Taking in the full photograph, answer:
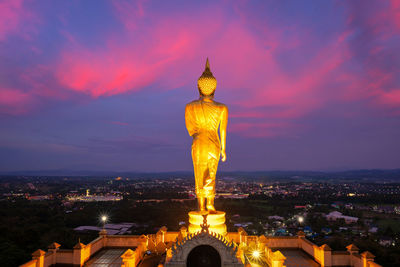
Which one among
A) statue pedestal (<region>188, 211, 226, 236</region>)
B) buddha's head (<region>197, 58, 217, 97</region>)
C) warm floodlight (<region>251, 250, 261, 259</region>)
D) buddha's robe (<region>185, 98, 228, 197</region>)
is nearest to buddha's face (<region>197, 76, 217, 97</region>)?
buddha's head (<region>197, 58, 217, 97</region>)

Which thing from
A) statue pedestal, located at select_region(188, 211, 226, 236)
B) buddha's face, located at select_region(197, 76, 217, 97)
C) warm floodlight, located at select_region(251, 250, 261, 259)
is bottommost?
warm floodlight, located at select_region(251, 250, 261, 259)

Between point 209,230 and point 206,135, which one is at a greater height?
point 206,135

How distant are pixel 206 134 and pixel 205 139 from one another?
0.27 metres

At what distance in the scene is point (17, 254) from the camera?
21375 mm

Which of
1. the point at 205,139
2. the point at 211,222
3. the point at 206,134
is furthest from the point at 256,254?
the point at 206,134

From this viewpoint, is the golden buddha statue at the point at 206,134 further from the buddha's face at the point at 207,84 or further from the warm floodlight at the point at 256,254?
the warm floodlight at the point at 256,254

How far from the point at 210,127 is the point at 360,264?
8.79 m

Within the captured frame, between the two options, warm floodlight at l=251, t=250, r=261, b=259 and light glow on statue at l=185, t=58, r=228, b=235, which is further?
light glow on statue at l=185, t=58, r=228, b=235

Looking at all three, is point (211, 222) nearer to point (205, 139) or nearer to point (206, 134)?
point (205, 139)

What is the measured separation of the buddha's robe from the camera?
13133 mm

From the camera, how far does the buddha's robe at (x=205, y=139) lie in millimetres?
13133

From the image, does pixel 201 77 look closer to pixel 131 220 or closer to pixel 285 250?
pixel 285 250

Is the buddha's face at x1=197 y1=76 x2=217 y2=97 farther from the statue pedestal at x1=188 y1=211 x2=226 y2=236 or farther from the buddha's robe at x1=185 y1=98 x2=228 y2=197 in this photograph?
the statue pedestal at x1=188 y1=211 x2=226 y2=236

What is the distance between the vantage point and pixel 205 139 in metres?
13.3
